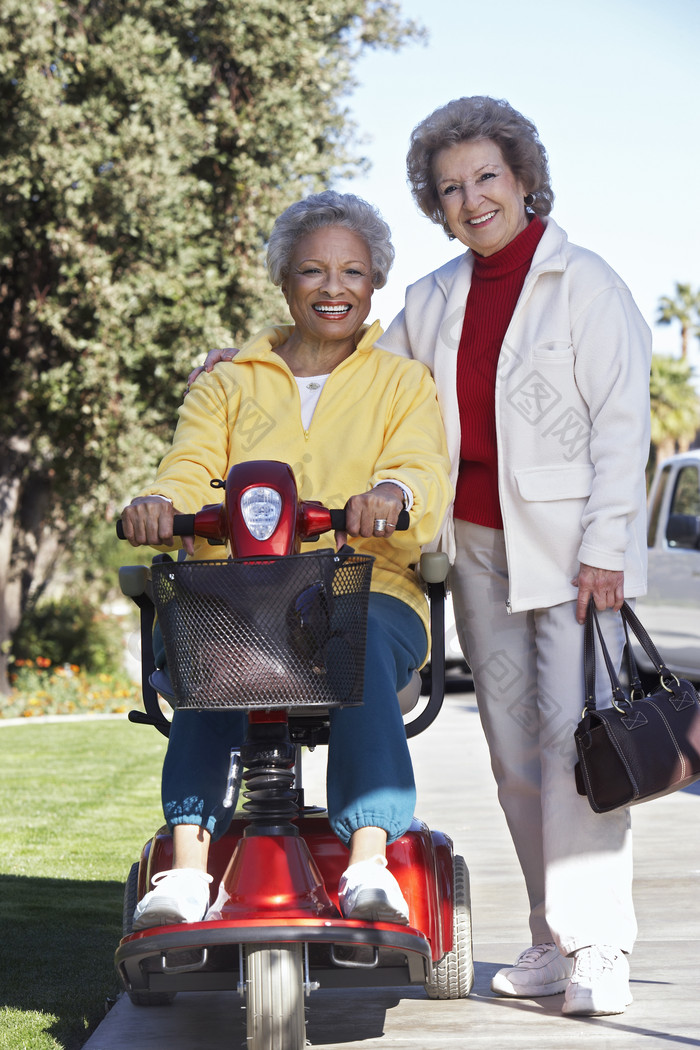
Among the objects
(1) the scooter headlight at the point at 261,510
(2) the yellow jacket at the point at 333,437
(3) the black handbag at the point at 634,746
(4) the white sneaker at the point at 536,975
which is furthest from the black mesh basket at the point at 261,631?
(4) the white sneaker at the point at 536,975

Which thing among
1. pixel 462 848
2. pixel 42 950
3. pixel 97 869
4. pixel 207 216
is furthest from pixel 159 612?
pixel 207 216

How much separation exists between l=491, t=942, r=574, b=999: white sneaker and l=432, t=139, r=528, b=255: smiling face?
1.98 m

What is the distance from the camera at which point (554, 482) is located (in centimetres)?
356

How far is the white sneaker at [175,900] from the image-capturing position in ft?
8.46

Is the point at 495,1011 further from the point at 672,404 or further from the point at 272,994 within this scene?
the point at 672,404

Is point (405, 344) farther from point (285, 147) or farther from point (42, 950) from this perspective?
point (285, 147)

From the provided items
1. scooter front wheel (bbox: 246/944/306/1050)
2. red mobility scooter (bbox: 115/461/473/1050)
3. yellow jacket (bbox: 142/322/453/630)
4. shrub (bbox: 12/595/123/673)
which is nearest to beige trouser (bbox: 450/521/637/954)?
yellow jacket (bbox: 142/322/453/630)

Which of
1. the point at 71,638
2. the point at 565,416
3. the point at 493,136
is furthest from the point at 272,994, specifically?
the point at 71,638

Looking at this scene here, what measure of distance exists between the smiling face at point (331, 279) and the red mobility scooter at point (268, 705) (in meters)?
Answer: 0.91

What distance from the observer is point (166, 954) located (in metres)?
2.58

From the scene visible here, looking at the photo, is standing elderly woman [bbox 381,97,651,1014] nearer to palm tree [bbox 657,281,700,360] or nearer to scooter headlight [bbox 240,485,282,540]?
scooter headlight [bbox 240,485,282,540]

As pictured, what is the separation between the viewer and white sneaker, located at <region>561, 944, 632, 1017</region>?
334 cm

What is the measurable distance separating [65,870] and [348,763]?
3117 mm

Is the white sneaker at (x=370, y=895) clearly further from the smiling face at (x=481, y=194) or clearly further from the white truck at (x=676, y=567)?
the white truck at (x=676, y=567)
